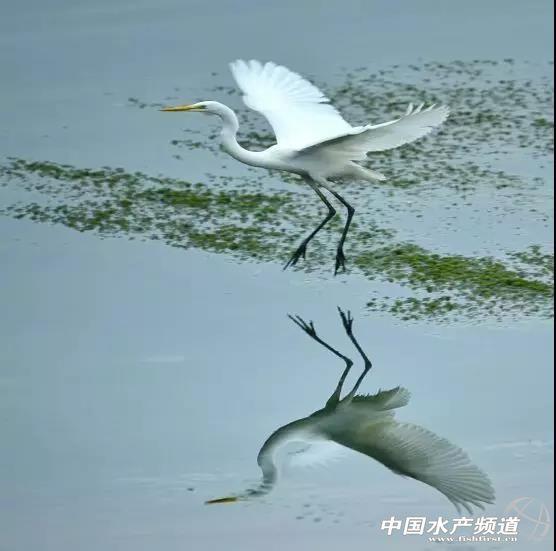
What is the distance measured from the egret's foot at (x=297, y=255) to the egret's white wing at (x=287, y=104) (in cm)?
45

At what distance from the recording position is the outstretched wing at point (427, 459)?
4.46 meters

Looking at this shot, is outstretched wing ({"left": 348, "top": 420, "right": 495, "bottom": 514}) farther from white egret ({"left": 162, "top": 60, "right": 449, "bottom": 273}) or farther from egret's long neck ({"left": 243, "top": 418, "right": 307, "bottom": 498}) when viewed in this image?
white egret ({"left": 162, "top": 60, "right": 449, "bottom": 273})

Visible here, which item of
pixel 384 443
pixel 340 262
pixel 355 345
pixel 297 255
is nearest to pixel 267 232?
pixel 297 255

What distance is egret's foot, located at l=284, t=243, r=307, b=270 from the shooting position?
242 inches

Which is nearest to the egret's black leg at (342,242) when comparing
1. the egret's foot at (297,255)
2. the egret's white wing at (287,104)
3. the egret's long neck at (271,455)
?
the egret's foot at (297,255)

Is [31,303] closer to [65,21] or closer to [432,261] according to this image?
[432,261]

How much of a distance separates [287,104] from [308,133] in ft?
0.88

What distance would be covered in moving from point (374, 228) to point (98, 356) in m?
1.56

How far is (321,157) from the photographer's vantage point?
20.1ft

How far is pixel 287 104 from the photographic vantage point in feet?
21.6

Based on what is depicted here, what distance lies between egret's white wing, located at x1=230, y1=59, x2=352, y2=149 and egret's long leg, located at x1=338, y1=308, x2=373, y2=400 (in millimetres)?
902

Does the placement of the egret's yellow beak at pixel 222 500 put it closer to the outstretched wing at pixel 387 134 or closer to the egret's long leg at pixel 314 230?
the outstretched wing at pixel 387 134

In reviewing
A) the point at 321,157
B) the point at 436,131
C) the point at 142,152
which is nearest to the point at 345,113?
the point at 436,131

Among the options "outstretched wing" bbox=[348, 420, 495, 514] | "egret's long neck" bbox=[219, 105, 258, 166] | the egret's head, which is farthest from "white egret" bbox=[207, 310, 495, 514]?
the egret's head
